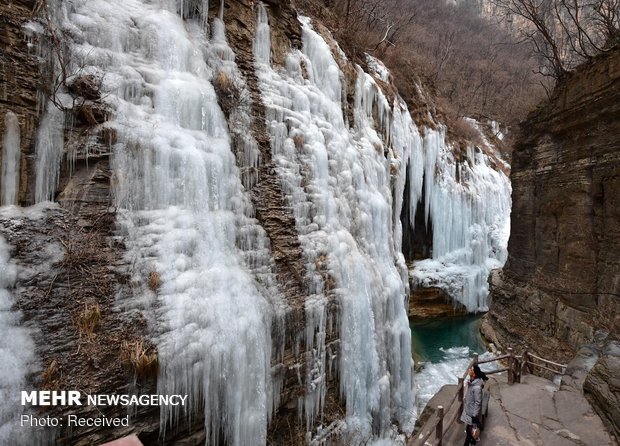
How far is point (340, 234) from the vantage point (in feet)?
21.9

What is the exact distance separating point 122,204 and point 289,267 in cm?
279

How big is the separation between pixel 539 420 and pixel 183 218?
5946mm

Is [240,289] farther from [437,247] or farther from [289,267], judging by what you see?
[437,247]

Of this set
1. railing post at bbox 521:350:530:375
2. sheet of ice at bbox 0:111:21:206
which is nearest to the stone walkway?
railing post at bbox 521:350:530:375

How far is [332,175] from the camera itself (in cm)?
715

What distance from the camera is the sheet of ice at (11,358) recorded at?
2.66 m

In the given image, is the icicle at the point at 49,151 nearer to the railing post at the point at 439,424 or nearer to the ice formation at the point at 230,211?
the ice formation at the point at 230,211

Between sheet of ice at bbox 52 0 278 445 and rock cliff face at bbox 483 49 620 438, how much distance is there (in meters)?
6.48

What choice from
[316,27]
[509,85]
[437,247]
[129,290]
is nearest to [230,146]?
[129,290]

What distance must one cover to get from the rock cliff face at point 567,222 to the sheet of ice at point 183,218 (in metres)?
6.48

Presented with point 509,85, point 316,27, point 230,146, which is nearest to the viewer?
point 230,146

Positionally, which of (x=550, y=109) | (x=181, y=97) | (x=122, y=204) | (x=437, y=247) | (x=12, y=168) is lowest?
(x=437, y=247)

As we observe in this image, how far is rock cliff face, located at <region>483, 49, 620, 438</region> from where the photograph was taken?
275 inches

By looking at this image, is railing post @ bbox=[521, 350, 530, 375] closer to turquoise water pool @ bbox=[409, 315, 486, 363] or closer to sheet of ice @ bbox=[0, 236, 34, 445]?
turquoise water pool @ bbox=[409, 315, 486, 363]
